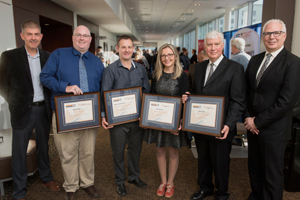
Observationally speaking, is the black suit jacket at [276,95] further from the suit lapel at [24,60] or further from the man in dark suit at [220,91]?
the suit lapel at [24,60]

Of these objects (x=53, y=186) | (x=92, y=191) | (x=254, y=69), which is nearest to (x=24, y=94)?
(x=53, y=186)

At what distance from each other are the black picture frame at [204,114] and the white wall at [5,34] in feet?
13.0

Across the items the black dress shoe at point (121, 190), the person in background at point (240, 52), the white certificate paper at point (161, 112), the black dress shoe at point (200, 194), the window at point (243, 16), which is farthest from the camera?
the window at point (243, 16)

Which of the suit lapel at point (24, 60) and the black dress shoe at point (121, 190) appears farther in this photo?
the black dress shoe at point (121, 190)

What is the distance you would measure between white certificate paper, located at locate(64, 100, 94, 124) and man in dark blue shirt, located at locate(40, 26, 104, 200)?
12 centimetres

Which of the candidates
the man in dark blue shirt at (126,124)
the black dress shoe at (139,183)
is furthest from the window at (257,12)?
the black dress shoe at (139,183)

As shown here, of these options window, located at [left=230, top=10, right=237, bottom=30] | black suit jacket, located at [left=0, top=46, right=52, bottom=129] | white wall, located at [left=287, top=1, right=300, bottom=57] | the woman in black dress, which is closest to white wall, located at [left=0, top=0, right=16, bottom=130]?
black suit jacket, located at [left=0, top=46, right=52, bottom=129]

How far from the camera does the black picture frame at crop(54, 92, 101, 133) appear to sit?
2029mm

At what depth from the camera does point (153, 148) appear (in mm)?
3920

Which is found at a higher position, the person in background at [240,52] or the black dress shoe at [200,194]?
the person in background at [240,52]

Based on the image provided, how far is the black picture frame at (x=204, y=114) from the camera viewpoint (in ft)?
6.29

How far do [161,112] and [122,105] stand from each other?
40cm

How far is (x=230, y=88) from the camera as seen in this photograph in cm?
196

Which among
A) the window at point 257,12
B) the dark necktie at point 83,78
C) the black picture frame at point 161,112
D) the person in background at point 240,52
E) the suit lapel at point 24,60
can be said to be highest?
the window at point 257,12
